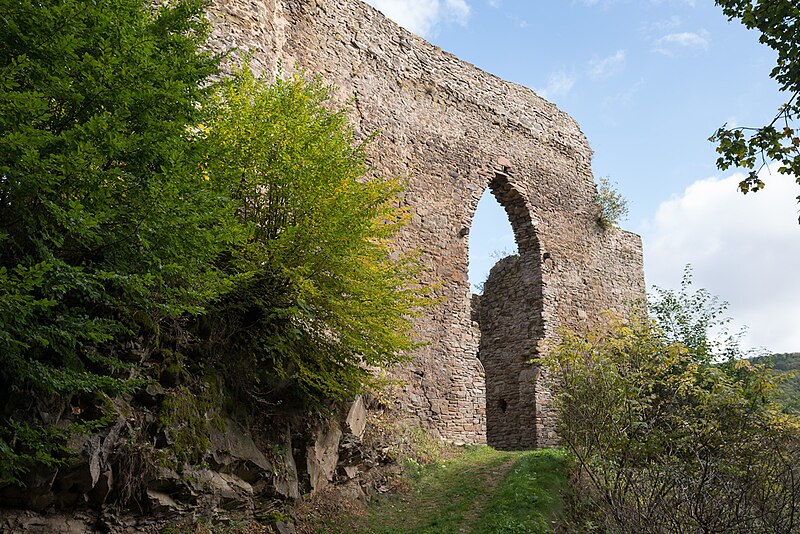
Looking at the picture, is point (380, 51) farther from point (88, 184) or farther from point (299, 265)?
point (88, 184)

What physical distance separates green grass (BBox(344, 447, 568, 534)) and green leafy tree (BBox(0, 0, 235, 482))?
15.0 ft

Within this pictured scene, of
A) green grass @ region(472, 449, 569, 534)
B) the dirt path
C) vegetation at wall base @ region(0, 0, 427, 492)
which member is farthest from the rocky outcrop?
green grass @ region(472, 449, 569, 534)

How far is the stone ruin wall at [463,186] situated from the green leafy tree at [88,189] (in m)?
5.38

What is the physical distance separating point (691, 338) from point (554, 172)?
19.0 ft

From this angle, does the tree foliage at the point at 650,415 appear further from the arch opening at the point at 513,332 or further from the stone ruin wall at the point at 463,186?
the arch opening at the point at 513,332

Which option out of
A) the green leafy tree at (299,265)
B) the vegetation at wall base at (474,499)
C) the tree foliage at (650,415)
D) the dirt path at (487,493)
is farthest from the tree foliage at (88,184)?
the tree foliage at (650,415)

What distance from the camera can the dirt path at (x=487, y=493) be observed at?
8.63 metres

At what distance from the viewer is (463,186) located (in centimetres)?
1531

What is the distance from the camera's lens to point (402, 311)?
308 inches

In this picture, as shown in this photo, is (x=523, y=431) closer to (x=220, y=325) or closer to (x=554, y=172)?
(x=554, y=172)

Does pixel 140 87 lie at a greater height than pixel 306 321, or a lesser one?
greater

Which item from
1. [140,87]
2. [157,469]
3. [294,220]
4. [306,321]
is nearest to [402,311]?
[306,321]

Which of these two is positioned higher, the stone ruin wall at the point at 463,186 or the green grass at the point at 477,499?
the stone ruin wall at the point at 463,186

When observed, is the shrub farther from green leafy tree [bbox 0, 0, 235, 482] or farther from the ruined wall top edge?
the ruined wall top edge
